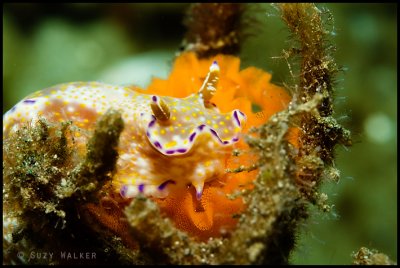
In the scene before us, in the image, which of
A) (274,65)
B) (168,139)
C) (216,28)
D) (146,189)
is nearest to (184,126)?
(168,139)

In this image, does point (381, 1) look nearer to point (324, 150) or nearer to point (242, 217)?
point (324, 150)

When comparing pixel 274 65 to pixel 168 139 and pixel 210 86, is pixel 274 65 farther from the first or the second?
pixel 168 139

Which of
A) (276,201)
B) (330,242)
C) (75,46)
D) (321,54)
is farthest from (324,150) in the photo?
(75,46)

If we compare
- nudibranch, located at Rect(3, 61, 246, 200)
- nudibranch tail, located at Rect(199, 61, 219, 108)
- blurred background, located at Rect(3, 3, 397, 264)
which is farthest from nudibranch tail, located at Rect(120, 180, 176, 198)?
blurred background, located at Rect(3, 3, 397, 264)

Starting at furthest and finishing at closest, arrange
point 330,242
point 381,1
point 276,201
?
point 381,1, point 330,242, point 276,201

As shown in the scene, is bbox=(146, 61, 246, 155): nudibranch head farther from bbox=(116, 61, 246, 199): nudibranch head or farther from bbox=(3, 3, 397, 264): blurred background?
bbox=(3, 3, 397, 264): blurred background
